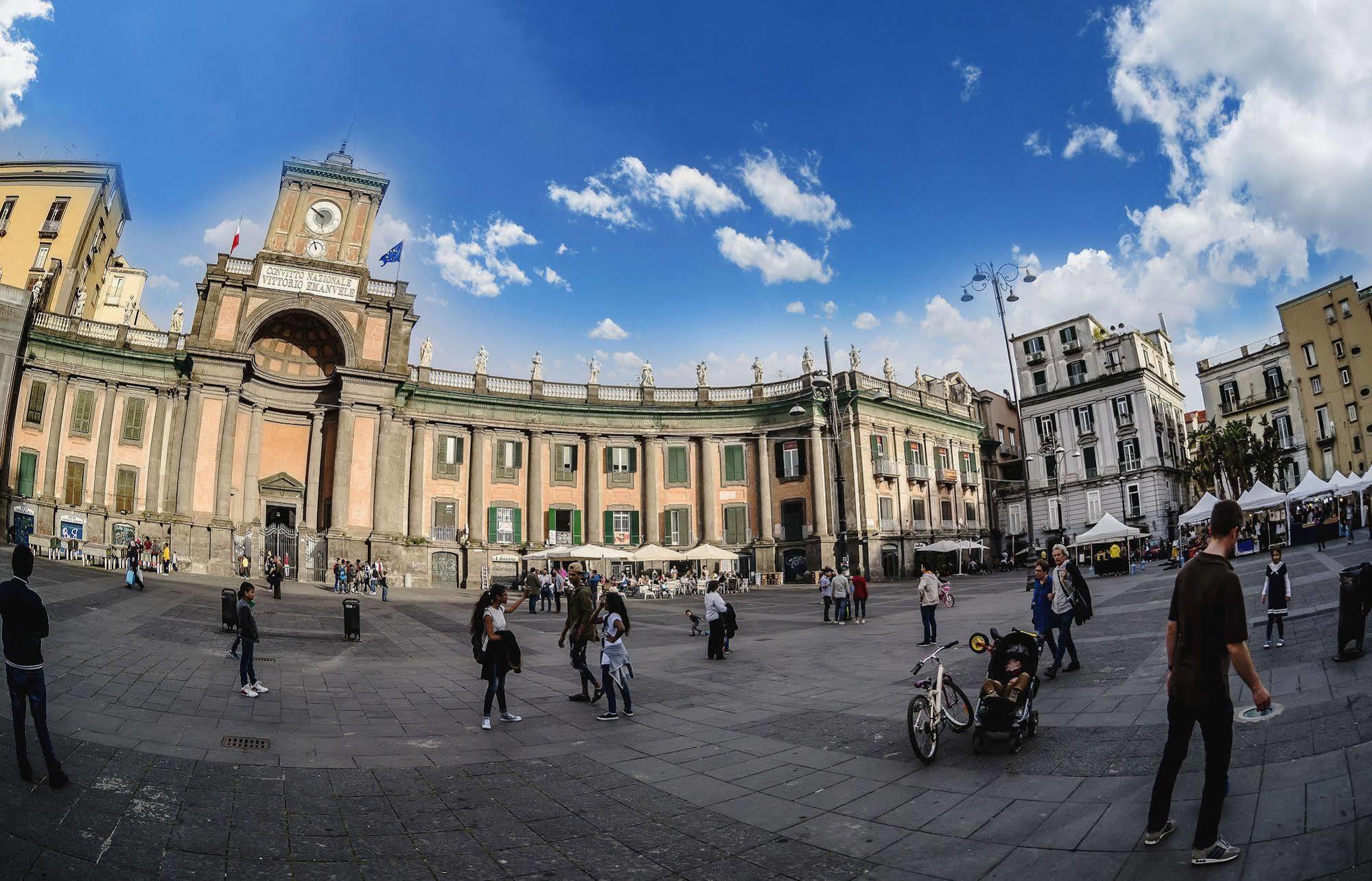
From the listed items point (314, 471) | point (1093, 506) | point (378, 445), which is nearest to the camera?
point (378, 445)

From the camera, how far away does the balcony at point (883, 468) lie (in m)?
44.0

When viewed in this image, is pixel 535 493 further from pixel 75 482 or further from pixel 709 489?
pixel 75 482

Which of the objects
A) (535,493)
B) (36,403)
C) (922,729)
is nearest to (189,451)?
(36,403)

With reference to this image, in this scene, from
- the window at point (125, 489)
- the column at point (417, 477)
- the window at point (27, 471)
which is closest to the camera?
the window at point (27, 471)

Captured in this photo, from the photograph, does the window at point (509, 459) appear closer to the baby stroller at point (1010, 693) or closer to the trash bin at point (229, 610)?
the trash bin at point (229, 610)

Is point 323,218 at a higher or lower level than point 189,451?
higher

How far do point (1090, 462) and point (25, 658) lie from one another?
60520mm

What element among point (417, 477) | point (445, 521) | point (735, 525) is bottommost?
point (735, 525)

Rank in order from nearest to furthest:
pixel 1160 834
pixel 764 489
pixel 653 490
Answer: pixel 1160 834, pixel 653 490, pixel 764 489

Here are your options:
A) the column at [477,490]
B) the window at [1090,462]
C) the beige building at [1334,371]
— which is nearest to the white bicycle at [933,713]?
the column at [477,490]

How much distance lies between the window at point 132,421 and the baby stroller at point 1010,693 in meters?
39.4

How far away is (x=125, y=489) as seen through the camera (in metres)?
33.1

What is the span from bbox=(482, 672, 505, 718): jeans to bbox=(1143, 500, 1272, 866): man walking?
677 cm

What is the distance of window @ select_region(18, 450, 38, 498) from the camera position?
3133 centimetres
